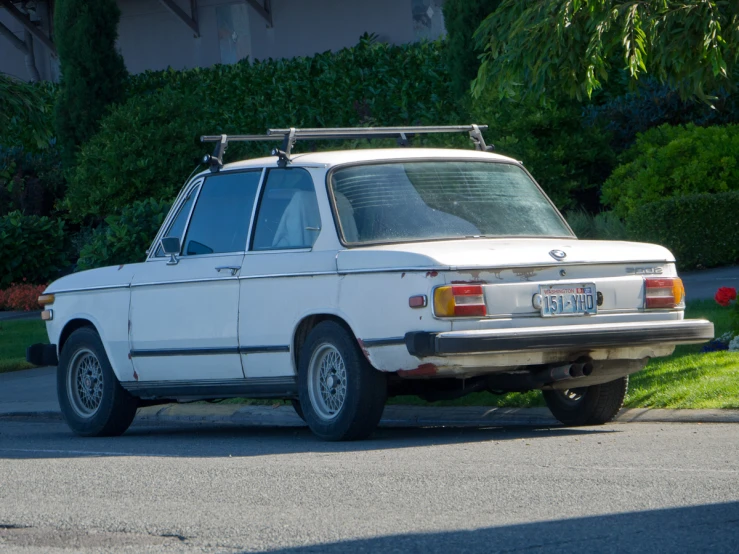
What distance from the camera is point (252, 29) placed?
29.0 meters

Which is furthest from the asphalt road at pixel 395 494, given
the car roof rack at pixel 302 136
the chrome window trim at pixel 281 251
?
the car roof rack at pixel 302 136

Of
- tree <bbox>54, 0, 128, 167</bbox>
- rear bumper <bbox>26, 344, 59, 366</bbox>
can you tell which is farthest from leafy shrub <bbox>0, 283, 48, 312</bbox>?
rear bumper <bbox>26, 344, 59, 366</bbox>

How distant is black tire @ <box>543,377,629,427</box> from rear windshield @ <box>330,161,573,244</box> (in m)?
1.08

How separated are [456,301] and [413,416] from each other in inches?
110

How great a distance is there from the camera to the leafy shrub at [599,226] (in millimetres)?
17500

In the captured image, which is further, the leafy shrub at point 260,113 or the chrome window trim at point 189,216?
the leafy shrub at point 260,113

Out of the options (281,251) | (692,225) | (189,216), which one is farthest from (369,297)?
(692,225)

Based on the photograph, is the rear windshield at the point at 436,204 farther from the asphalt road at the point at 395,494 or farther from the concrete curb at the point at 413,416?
the concrete curb at the point at 413,416

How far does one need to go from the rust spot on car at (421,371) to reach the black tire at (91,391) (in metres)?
2.97

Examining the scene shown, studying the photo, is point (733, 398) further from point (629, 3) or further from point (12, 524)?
point (12, 524)

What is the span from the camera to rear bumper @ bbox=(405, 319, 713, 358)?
302 inches

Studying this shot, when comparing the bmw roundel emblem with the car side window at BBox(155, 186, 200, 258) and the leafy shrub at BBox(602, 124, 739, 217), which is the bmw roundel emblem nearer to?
the car side window at BBox(155, 186, 200, 258)

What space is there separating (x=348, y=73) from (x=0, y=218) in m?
6.97

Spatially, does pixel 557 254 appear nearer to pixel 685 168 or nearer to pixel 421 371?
pixel 421 371
